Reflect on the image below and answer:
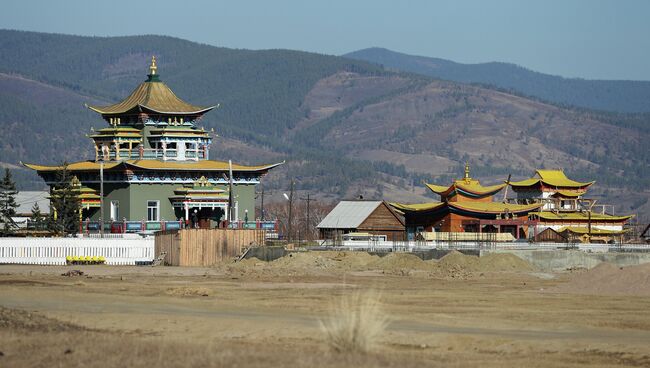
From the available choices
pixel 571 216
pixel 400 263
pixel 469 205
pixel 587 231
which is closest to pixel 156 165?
pixel 469 205

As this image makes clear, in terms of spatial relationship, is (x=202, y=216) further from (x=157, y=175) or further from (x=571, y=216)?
(x=571, y=216)

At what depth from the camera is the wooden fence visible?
255ft

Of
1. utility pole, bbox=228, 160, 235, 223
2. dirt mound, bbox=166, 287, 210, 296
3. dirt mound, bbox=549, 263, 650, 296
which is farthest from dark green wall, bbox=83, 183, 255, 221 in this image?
dirt mound, bbox=166, 287, 210, 296

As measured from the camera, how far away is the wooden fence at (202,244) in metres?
77.9

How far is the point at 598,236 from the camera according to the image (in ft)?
367

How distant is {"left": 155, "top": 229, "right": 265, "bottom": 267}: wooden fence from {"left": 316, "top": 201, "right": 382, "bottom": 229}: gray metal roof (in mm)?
29328

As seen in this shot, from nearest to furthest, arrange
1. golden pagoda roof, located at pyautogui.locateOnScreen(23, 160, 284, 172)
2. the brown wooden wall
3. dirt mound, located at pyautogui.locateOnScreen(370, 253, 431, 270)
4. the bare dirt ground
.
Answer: the bare dirt ground → dirt mound, located at pyautogui.locateOnScreen(370, 253, 431, 270) → golden pagoda roof, located at pyautogui.locateOnScreen(23, 160, 284, 172) → the brown wooden wall

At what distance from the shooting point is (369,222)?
111438 mm

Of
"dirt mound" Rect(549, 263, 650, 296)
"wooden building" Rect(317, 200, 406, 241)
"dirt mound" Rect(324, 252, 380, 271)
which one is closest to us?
"dirt mound" Rect(549, 263, 650, 296)

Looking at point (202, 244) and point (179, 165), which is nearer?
point (202, 244)

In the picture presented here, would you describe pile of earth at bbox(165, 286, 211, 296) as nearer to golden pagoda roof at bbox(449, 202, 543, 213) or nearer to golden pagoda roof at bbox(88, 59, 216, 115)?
golden pagoda roof at bbox(88, 59, 216, 115)

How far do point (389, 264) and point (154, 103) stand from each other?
33.3 metres

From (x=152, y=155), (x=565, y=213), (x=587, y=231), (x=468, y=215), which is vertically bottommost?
(x=587, y=231)

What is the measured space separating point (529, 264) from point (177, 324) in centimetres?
4245
